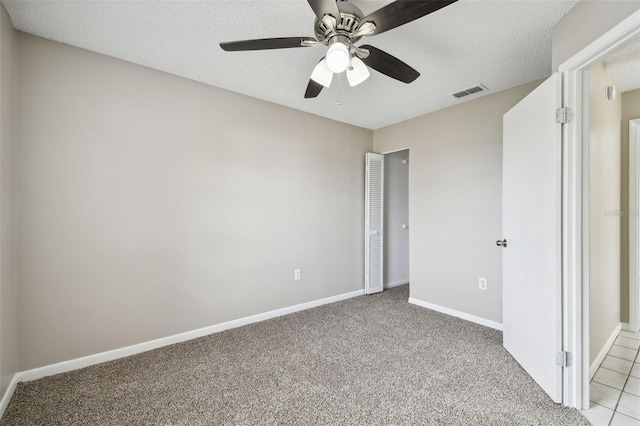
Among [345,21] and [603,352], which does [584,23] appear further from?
[603,352]

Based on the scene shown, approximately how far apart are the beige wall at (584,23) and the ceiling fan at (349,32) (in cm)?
97

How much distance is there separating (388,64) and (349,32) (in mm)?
387

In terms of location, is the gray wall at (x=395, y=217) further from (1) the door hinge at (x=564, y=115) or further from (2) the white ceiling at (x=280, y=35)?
(1) the door hinge at (x=564, y=115)

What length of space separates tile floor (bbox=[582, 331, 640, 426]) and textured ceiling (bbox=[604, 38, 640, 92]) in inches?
88.6

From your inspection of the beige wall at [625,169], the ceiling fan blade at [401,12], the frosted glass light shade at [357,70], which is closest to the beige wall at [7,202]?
the frosted glass light shade at [357,70]

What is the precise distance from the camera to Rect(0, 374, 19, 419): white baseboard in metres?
1.67

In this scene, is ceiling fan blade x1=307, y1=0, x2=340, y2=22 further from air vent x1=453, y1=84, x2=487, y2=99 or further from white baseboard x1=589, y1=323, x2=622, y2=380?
white baseboard x1=589, y1=323, x2=622, y2=380

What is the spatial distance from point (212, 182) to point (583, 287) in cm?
297

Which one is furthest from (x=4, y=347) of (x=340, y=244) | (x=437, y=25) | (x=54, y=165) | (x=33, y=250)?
(x=437, y=25)

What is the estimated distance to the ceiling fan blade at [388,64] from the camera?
1.65m

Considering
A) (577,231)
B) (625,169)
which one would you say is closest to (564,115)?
(577,231)

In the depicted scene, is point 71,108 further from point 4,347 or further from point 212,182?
point 4,347

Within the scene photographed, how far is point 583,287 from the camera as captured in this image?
169 cm

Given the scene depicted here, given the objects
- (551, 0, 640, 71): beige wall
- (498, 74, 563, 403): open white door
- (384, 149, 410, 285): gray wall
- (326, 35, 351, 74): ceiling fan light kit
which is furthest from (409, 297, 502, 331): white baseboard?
(326, 35, 351, 74): ceiling fan light kit
